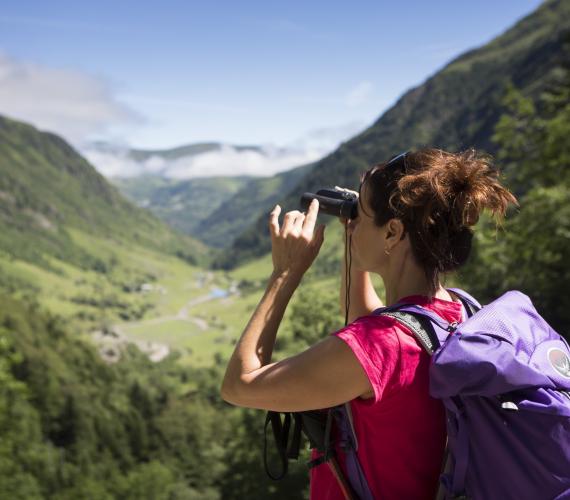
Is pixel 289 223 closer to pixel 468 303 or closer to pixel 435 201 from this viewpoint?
pixel 435 201

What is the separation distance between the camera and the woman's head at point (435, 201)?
2.37 m

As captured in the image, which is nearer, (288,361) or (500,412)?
(500,412)

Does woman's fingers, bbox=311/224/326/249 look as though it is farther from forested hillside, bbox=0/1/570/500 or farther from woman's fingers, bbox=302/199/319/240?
forested hillside, bbox=0/1/570/500

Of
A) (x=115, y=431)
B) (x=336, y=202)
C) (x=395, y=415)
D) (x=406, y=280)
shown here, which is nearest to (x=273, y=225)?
(x=336, y=202)

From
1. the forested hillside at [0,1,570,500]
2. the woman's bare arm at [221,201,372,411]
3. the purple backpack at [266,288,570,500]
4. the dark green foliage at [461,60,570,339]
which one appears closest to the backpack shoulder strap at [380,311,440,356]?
the purple backpack at [266,288,570,500]

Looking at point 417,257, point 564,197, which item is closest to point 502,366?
point 417,257

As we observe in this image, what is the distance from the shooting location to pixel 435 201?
236 centimetres

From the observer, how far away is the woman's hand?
2.55m

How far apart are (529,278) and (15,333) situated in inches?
3427

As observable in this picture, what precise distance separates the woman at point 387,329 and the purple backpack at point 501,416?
7.2 inches

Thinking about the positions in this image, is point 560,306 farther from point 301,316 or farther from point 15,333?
point 15,333

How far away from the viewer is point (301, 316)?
14.2 meters

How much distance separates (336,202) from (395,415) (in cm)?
113

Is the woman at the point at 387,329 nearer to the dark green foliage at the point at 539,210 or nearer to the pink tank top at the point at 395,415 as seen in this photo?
the pink tank top at the point at 395,415
